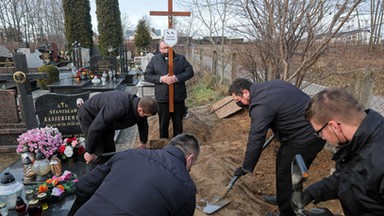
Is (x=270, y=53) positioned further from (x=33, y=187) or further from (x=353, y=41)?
(x=33, y=187)

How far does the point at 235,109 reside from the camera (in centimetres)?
596

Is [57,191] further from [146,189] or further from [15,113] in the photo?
[15,113]

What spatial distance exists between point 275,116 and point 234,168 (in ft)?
4.77

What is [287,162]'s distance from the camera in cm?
264

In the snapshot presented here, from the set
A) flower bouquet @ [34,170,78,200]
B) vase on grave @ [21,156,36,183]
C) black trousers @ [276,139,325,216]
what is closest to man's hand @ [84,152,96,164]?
flower bouquet @ [34,170,78,200]

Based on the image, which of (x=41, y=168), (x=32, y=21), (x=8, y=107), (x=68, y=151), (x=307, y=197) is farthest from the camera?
(x=32, y=21)

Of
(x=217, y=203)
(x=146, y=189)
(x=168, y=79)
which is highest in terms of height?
(x=168, y=79)

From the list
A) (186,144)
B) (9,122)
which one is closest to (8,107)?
(9,122)

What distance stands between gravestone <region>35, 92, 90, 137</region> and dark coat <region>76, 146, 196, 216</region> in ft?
10.4

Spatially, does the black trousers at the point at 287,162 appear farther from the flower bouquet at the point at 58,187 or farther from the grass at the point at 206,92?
the grass at the point at 206,92

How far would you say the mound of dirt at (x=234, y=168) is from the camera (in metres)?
3.11

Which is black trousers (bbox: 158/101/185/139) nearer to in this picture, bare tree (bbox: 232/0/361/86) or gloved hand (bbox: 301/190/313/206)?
bare tree (bbox: 232/0/361/86)

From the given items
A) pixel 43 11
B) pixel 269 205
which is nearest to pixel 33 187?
pixel 269 205

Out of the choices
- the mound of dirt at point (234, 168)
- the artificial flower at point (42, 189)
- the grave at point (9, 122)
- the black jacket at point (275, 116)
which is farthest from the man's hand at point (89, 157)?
the grave at point (9, 122)
